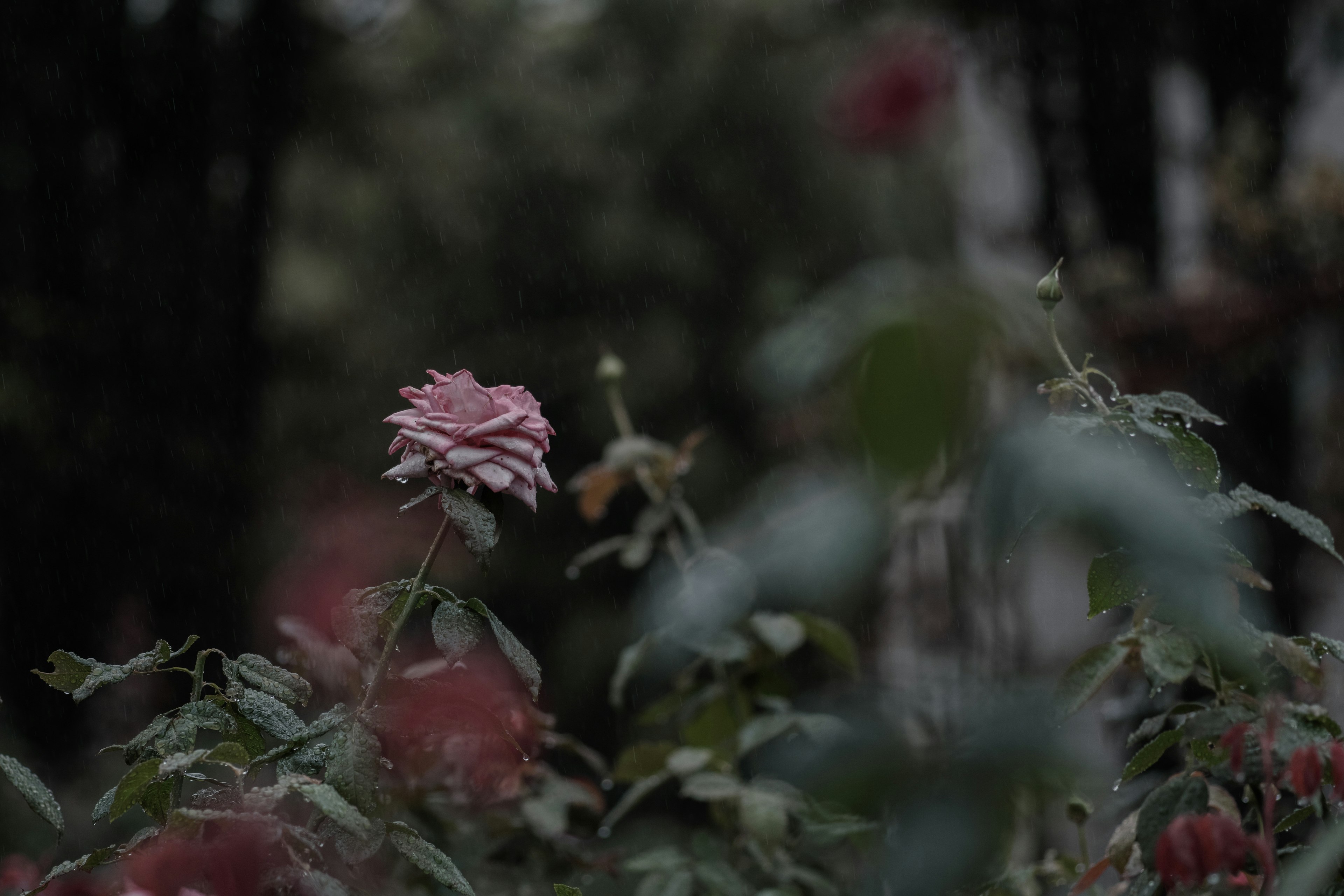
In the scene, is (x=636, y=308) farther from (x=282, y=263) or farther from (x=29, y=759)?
(x=29, y=759)

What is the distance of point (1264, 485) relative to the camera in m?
1.90

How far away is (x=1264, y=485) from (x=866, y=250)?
1917 mm

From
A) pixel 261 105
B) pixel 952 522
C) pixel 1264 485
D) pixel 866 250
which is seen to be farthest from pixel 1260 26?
pixel 261 105

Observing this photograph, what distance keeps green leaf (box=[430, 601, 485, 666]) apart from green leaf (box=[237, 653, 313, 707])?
12 cm

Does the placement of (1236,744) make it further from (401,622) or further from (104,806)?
(104,806)

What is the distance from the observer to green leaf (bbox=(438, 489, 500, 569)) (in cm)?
57

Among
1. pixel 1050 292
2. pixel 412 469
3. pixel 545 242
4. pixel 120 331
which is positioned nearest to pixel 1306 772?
pixel 1050 292

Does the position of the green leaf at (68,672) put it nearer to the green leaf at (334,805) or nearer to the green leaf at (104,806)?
the green leaf at (104,806)

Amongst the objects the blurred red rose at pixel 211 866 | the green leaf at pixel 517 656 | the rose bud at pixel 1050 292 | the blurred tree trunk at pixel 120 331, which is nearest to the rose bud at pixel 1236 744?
the rose bud at pixel 1050 292

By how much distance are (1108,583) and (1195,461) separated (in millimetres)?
89

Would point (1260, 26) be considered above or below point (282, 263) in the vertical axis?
above

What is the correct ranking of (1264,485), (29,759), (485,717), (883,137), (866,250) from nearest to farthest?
1. (883,137)
2. (485,717)
3. (1264,485)
4. (29,759)
5. (866,250)

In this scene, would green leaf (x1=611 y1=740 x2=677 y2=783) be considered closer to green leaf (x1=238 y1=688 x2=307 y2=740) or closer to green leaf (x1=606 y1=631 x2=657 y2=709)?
green leaf (x1=606 y1=631 x2=657 y2=709)

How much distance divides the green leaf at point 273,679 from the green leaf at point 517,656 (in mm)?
129
